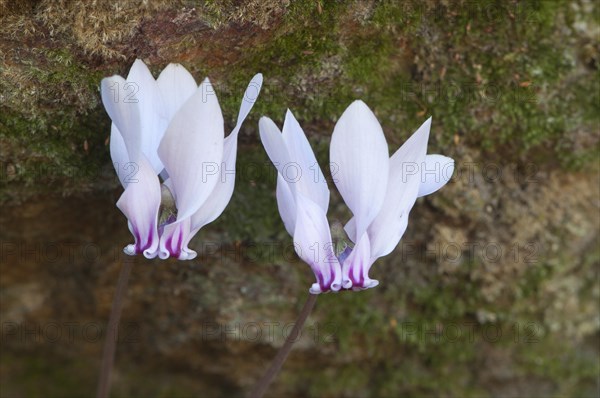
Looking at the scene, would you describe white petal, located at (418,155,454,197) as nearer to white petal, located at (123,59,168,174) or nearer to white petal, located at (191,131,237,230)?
white petal, located at (191,131,237,230)

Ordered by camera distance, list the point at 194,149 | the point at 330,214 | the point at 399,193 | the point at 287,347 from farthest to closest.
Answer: the point at 330,214, the point at 287,347, the point at 399,193, the point at 194,149

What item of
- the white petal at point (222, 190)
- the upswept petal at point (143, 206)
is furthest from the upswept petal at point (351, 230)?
the upswept petal at point (143, 206)

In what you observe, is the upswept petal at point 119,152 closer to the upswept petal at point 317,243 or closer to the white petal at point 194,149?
the white petal at point 194,149

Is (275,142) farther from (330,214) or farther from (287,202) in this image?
(330,214)

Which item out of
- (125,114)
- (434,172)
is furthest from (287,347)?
(125,114)

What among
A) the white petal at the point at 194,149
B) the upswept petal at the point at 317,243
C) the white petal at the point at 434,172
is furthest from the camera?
the white petal at the point at 434,172

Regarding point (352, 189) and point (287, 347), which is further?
point (287, 347)

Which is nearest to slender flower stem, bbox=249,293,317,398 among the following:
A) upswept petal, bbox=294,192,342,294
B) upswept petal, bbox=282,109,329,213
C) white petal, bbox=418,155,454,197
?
upswept petal, bbox=294,192,342,294

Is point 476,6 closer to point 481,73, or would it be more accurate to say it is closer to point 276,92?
point 481,73
